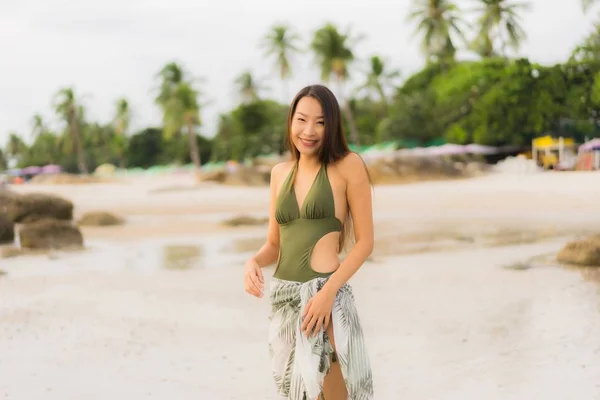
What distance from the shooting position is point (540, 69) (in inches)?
1088

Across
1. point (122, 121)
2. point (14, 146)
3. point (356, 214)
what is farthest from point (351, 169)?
point (14, 146)

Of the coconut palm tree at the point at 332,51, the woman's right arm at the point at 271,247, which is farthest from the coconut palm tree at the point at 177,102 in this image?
the woman's right arm at the point at 271,247

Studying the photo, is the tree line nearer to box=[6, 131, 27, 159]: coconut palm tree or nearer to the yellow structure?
the yellow structure

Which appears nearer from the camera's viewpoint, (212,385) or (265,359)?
(212,385)

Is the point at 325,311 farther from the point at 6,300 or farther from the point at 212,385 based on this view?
the point at 6,300

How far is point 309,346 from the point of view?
172 cm

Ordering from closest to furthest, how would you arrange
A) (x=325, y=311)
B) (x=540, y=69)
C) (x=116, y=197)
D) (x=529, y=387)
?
(x=325, y=311) → (x=529, y=387) → (x=116, y=197) → (x=540, y=69)

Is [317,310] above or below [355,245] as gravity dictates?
below

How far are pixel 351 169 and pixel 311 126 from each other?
0.53ft

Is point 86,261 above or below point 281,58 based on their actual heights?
below

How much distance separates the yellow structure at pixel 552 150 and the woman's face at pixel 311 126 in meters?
24.2

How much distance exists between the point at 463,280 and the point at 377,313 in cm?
173

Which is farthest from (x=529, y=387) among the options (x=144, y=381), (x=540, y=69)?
(x=540, y=69)

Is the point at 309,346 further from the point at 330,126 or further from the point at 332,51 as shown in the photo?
the point at 332,51
